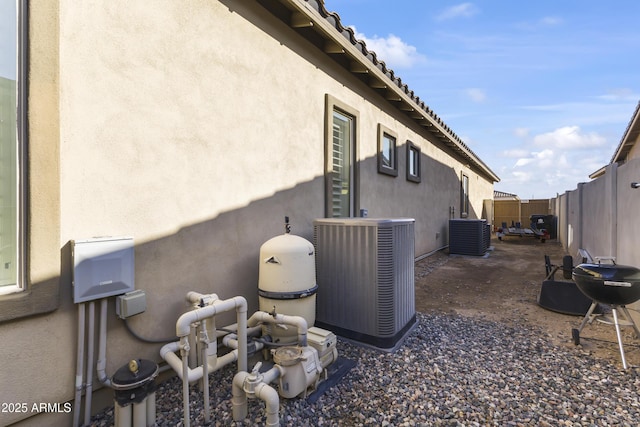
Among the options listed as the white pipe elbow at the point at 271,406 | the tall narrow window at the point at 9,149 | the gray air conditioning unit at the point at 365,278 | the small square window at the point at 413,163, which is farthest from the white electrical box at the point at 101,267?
the small square window at the point at 413,163

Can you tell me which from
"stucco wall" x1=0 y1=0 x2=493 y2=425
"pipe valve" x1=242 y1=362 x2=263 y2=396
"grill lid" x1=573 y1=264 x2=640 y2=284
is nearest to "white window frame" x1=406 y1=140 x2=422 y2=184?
"stucco wall" x1=0 y1=0 x2=493 y2=425

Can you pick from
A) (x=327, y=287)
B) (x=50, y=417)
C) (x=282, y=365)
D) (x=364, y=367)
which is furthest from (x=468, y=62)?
(x=50, y=417)

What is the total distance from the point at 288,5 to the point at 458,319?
16.5ft

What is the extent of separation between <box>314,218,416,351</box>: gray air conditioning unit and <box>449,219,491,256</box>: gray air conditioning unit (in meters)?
7.67

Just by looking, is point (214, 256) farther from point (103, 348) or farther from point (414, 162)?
point (414, 162)

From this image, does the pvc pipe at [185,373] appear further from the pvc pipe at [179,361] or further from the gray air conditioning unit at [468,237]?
the gray air conditioning unit at [468,237]

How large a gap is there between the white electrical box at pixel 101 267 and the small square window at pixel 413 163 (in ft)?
24.9

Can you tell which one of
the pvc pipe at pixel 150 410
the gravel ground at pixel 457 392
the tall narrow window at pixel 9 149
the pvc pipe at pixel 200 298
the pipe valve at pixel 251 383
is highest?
the tall narrow window at pixel 9 149

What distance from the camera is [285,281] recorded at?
3240 mm

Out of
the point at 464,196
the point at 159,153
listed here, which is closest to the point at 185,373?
the point at 159,153

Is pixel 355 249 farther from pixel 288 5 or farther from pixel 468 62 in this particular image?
pixel 468 62

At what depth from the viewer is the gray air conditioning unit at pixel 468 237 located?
1066 centimetres

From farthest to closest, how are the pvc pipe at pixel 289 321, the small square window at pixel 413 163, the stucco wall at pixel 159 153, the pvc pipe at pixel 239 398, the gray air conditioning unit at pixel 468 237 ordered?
the gray air conditioning unit at pixel 468 237 → the small square window at pixel 413 163 → the pvc pipe at pixel 289 321 → the pvc pipe at pixel 239 398 → the stucco wall at pixel 159 153

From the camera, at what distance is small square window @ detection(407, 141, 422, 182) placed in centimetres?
884
